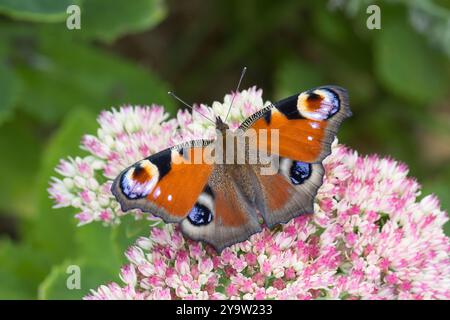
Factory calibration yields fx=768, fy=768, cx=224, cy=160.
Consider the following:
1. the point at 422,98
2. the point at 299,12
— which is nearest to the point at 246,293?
the point at 422,98

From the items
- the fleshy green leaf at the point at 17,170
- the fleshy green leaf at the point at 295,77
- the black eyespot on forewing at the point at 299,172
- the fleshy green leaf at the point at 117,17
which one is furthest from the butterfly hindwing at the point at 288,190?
the fleshy green leaf at the point at 17,170

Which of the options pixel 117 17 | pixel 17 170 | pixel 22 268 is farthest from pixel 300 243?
pixel 17 170

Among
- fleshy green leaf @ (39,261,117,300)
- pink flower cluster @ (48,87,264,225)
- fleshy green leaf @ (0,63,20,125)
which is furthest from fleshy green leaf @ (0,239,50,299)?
pink flower cluster @ (48,87,264,225)

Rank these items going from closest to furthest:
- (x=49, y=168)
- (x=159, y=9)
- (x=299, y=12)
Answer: (x=49, y=168) < (x=159, y=9) < (x=299, y=12)

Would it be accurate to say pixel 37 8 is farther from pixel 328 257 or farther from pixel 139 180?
pixel 328 257

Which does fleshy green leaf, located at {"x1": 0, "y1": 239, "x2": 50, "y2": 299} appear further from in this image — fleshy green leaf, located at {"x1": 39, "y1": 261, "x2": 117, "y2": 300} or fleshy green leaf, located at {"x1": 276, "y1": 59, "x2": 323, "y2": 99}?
fleshy green leaf, located at {"x1": 276, "y1": 59, "x2": 323, "y2": 99}

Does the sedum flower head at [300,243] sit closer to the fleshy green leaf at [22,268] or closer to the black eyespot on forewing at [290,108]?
the black eyespot on forewing at [290,108]
